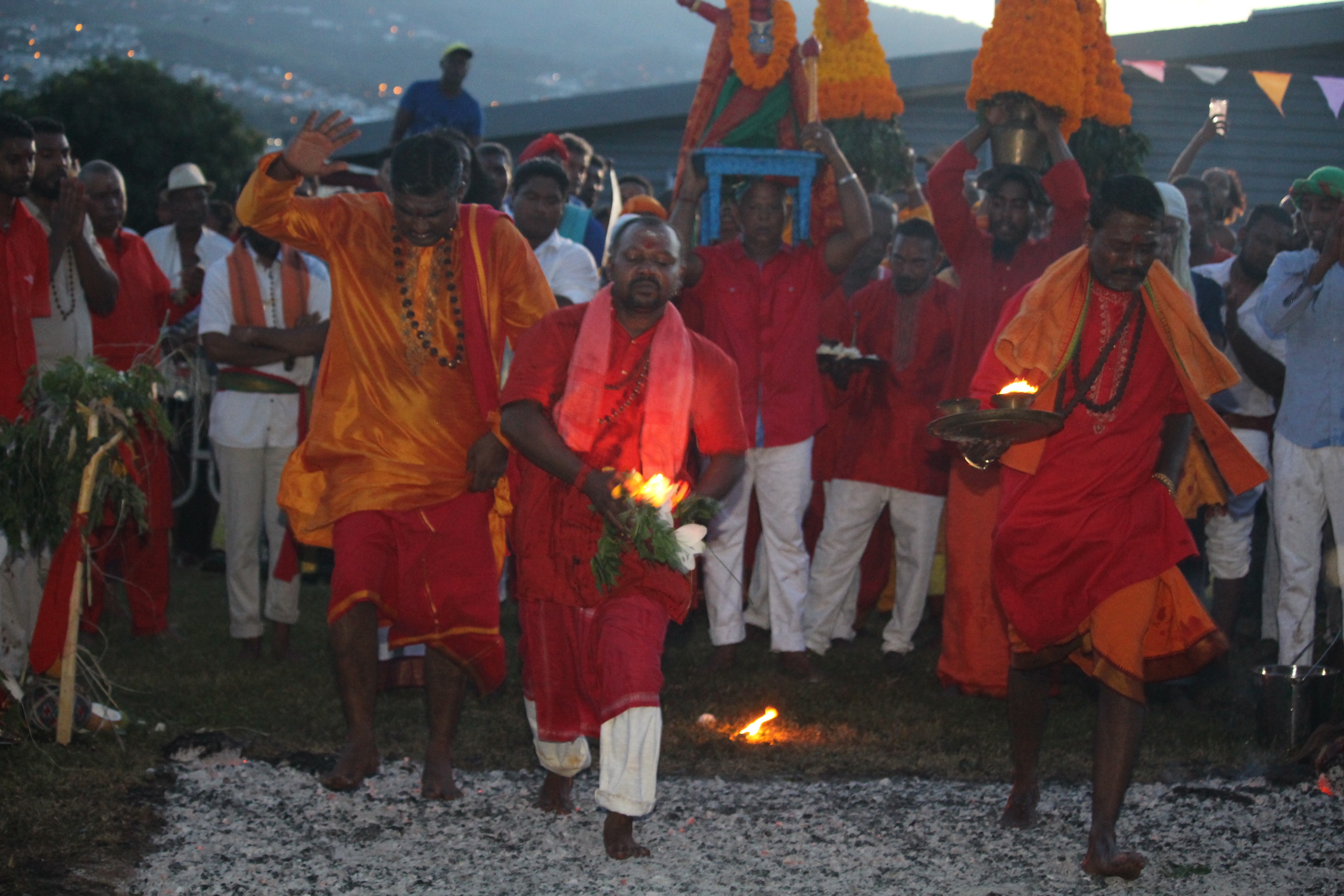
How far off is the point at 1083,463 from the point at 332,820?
9.95 feet

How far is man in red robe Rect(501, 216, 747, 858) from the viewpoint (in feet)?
16.6

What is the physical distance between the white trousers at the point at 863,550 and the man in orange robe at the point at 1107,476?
2.56 m

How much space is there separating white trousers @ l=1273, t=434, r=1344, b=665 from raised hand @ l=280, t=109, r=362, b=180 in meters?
4.65

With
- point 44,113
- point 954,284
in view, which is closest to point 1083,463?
point 954,284

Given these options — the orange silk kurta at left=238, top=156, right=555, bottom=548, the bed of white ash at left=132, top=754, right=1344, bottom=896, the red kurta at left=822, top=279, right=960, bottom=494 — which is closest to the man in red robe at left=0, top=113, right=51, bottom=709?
the bed of white ash at left=132, top=754, right=1344, bottom=896

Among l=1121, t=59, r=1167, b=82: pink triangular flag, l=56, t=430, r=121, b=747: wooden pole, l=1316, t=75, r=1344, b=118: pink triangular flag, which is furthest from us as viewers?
l=1121, t=59, r=1167, b=82: pink triangular flag

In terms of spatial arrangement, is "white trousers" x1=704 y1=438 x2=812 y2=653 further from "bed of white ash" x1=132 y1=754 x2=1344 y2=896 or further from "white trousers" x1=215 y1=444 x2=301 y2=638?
"white trousers" x1=215 y1=444 x2=301 y2=638

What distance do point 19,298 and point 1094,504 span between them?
192 inches

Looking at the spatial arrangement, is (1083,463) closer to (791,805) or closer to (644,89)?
(791,805)

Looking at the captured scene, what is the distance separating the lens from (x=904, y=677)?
7602 millimetres

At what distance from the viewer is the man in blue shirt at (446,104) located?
40.3 ft

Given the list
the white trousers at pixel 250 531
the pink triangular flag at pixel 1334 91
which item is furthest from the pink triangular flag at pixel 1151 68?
the white trousers at pixel 250 531

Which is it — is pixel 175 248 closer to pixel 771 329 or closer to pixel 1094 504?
pixel 771 329

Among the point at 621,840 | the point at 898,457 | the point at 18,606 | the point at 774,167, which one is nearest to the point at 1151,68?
the point at 774,167
